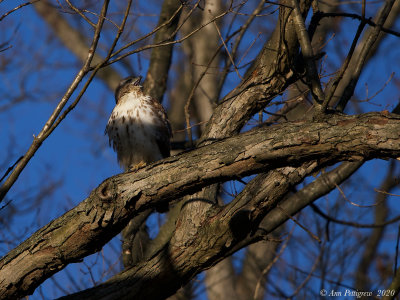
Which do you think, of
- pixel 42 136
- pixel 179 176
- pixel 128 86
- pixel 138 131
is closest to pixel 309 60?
pixel 179 176

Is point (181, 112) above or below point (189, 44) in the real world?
below

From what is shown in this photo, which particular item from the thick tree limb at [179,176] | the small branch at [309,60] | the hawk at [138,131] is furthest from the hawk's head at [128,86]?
the thick tree limb at [179,176]

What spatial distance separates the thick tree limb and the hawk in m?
2.10

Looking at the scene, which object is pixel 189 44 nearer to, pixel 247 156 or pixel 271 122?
pixel 271 122

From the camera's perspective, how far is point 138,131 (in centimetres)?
547

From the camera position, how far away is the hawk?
5496mm

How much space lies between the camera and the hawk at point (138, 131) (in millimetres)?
5496

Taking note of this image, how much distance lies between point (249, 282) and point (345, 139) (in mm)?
6280

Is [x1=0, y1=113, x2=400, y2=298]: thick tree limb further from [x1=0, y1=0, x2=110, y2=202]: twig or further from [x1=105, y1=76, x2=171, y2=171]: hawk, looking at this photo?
[x1=105, y1=76, x2=171, y2=171]: hawk

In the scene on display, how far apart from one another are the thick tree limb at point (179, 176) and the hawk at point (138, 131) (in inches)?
82.7

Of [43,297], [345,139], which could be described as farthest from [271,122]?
[43,297]

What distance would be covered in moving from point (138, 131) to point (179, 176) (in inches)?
92.7

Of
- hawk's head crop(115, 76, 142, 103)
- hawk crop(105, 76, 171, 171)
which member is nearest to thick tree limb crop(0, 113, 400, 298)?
hawk crop(105, 76, 171, 171)

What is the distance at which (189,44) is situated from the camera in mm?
10109
